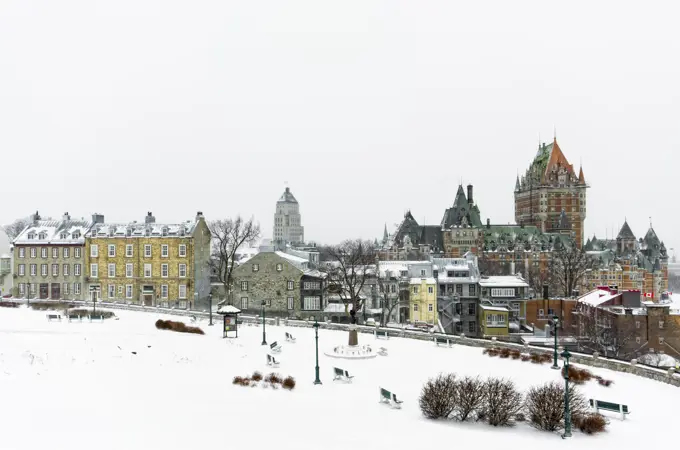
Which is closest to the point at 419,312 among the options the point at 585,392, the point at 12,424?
the point at 585,392

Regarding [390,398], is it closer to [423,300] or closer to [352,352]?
[352,352]

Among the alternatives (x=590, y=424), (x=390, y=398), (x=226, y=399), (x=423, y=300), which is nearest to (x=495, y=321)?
(x=423, y=300)

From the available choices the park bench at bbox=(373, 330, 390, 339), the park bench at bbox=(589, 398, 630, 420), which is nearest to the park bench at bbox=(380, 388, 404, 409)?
the park bench at bbox=(589, 398, 630, 420)

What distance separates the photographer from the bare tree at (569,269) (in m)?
79.9

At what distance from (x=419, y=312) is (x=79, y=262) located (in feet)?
119

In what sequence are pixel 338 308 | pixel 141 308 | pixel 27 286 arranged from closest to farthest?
pixel 141 308, pixel 27 286, pixel 338 308

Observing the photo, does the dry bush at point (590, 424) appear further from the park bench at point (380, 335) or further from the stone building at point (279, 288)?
the stone building at point (279, 288)

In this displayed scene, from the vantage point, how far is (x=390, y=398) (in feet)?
70.4

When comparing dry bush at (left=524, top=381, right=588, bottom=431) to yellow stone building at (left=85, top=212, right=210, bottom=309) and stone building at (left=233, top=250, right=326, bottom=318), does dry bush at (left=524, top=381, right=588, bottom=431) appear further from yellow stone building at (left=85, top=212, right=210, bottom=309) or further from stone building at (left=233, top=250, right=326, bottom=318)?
yellow stone building at (left=85, top=212, right=210, bottom=309)

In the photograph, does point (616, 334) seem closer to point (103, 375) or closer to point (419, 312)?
point (419, 312)

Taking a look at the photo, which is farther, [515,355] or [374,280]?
[374,280]

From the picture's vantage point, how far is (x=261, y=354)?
3173 cm

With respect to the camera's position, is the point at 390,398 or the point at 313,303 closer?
the point at 390,398

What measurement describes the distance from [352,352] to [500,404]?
13897mm
